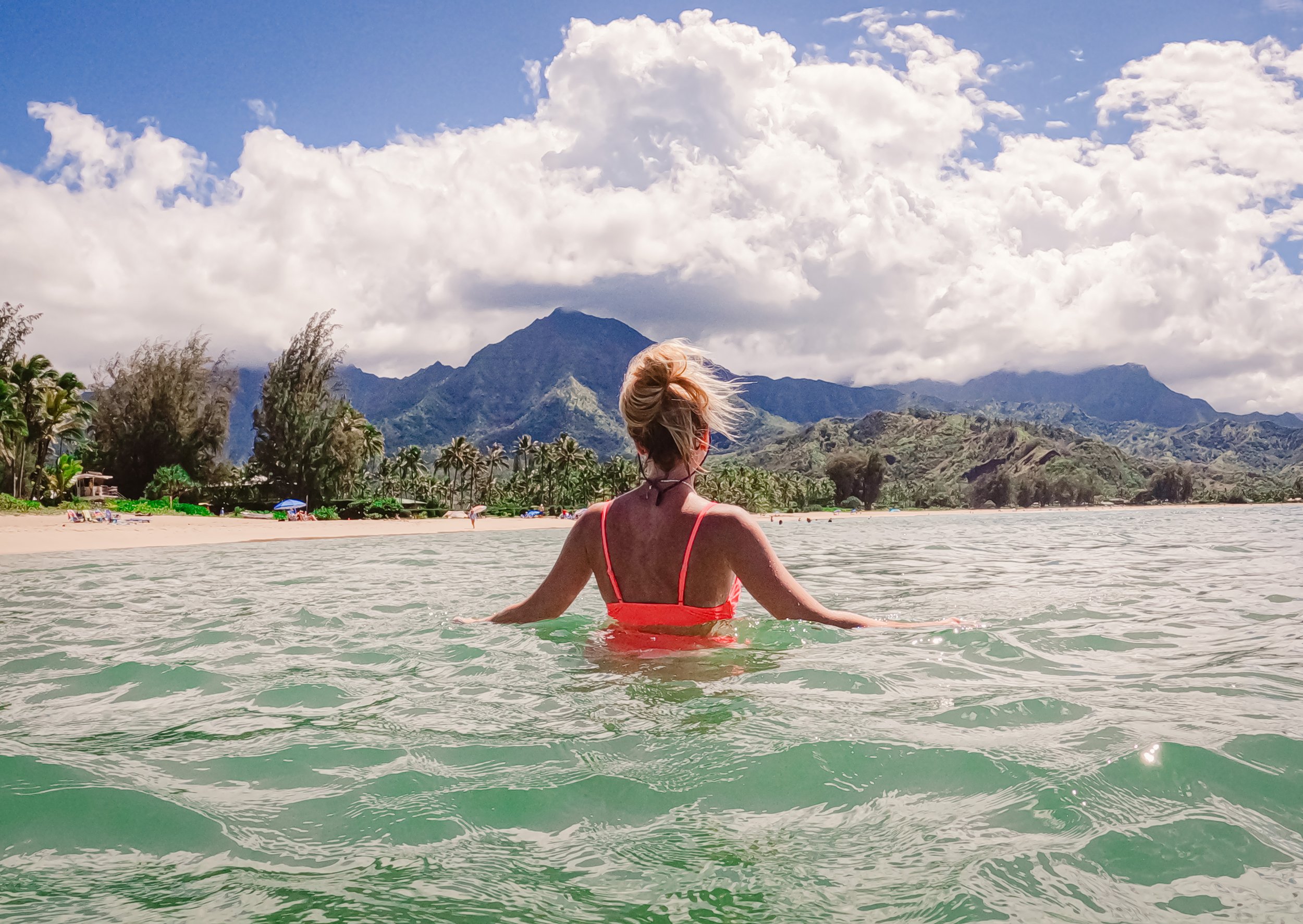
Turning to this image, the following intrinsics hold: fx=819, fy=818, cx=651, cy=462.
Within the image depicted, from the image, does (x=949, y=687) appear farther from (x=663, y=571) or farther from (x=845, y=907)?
(x=845, y=907)

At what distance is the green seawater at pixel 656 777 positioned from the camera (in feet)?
6.25

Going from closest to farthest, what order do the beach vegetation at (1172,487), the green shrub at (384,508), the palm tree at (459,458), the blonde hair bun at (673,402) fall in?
1. the blonde hair bun at (673,402)
2. the green shrub at (384,508)
3. the palm tree at (459,458)
4. the beach vegetation at (1172,487)

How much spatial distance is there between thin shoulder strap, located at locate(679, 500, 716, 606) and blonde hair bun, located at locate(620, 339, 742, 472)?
28 cm

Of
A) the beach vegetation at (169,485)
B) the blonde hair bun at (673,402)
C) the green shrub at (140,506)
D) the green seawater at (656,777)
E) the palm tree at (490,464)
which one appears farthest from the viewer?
the palm tree at (490,464)

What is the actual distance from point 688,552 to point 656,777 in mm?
1462

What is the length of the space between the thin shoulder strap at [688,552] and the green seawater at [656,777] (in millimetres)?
384

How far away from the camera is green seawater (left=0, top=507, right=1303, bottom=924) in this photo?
191 cm

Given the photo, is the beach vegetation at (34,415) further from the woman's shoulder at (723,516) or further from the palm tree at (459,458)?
the woman's shoulder at (723,516)

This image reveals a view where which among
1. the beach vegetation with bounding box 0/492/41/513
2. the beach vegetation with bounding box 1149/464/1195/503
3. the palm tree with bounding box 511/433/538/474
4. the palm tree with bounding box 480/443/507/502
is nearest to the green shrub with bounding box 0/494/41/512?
the beach vegetation with bounding box 0/492/41/513

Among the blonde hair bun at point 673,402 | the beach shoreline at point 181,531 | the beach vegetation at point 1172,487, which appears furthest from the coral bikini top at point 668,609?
the beach vegetation at point 1172,487

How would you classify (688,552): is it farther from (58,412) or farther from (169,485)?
(58,412)

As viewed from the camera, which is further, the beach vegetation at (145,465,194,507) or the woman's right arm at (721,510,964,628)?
the beach vegetation at (145,465,194,507)

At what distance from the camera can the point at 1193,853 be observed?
6.89 ft

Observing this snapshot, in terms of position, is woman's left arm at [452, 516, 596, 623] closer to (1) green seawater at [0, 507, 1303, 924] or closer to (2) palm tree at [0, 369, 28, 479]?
(1) green seawater at [0, 507, 1303, 924]
